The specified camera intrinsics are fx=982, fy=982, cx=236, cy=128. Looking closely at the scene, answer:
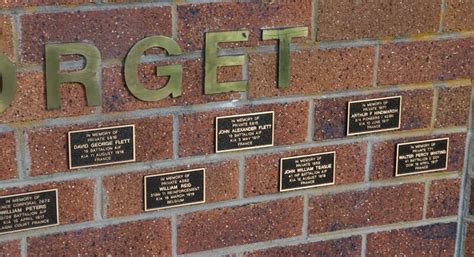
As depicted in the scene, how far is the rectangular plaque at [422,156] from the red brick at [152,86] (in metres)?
0.53

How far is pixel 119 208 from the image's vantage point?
2.36 meters

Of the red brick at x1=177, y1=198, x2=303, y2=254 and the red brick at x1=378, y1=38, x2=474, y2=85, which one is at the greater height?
the red brick at x1=378, y1=38, x2=474, y2=85

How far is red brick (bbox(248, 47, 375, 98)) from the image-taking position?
7.93 feet

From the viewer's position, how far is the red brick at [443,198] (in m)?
2.71

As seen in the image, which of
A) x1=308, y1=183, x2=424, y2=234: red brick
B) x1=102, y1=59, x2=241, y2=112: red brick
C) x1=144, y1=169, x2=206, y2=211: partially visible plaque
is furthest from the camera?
x1=308, y1=183, x2=424, y2=234: red brick

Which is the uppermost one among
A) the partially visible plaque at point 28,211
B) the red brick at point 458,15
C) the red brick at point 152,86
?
the red brick at point 458,15

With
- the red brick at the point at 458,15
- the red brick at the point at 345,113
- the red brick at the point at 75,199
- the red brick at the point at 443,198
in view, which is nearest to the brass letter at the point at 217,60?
the red brick at the point at 345,113

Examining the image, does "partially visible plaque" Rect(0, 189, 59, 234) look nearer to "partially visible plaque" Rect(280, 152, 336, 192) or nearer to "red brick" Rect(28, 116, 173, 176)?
"red brick" Rect(28, 116, 173, 176)

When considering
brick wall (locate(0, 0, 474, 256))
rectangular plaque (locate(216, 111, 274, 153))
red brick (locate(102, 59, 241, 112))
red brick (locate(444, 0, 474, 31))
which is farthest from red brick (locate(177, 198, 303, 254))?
red brick (locate(444, 0, 474, 31))

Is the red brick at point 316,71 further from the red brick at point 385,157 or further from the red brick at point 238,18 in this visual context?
the red brick at point 385,157

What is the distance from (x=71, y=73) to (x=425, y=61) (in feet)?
3.12

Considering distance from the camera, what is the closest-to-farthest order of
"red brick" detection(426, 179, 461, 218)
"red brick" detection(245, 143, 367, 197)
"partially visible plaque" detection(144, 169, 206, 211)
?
"partially visible plaque" detection(144, 169, 206, 211) → "red brick" detection(245, 143, 367, 197) → "red brick" detection(426, 179, 461, 218)

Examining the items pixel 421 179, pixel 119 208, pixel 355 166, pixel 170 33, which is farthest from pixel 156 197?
pixel 421 179

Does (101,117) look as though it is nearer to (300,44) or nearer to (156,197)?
(156,197)
